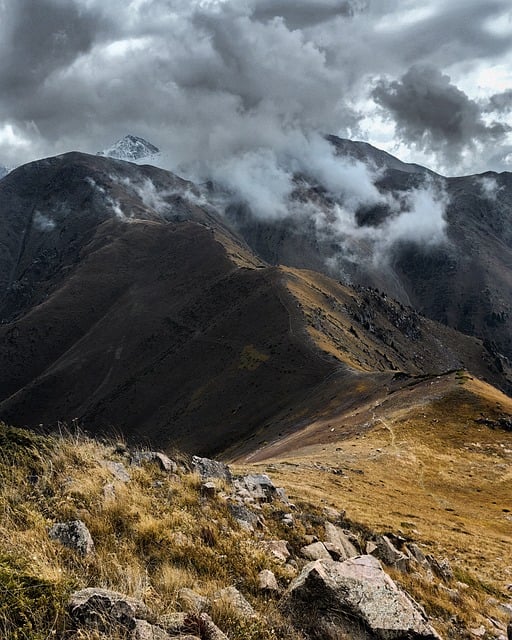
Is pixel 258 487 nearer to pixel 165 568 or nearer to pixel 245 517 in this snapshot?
pixel 245 517

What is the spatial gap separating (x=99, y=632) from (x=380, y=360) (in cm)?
16190

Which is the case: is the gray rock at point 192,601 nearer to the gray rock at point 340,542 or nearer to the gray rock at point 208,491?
the gray rock at point 208,491

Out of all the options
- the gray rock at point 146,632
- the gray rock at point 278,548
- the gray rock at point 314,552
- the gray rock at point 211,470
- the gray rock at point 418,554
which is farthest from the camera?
the gray rock at point 211,470

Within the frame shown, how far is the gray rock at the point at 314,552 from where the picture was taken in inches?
411

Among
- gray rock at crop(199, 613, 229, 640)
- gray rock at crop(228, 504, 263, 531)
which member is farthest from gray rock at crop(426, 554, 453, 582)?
gray rock at crop(199, 613, 229, 640)

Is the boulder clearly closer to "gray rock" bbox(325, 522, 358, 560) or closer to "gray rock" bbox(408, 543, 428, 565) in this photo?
"gray rock" bbox(325, 522, 358, 560)

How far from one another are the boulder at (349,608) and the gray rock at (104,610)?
2.73m

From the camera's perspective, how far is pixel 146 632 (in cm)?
556

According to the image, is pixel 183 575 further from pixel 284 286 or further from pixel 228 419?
pixel 284 286

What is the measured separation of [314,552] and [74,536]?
18.2 ft

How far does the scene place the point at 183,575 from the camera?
743cm

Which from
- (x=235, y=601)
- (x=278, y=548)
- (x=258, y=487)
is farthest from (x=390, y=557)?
(x=235, y=601)

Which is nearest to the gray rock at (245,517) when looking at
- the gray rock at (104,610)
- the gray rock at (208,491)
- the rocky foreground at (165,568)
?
the rocky foreground at (165,568)

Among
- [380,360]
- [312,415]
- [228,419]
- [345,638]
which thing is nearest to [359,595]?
[345,638]
